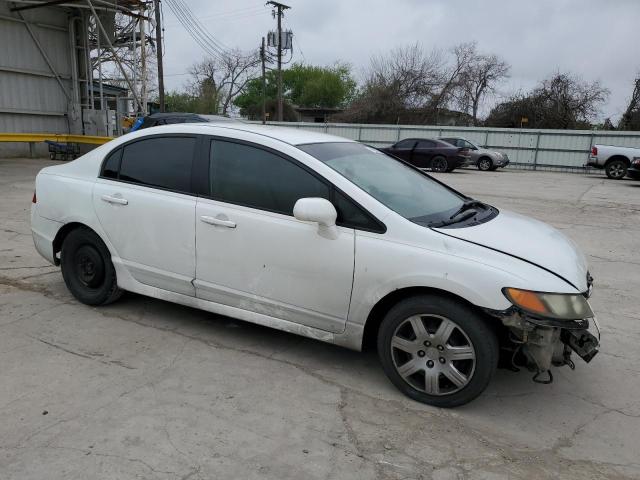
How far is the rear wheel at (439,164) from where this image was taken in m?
21.0

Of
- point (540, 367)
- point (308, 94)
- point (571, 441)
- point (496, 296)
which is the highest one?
point (308, 94)

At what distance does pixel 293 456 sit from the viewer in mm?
2678

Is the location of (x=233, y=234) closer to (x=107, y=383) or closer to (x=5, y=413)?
(x=107, y=383)

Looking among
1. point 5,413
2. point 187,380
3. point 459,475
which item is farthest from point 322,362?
point 5,413

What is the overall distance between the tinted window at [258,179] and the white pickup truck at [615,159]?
792 inches

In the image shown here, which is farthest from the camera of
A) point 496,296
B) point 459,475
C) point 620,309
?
point 620,309

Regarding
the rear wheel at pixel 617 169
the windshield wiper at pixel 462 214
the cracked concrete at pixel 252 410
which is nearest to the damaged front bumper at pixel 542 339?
the cracked concrete at pixel 252 410

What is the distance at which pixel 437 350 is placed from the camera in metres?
3.08

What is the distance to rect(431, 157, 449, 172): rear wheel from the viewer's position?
21000 mm

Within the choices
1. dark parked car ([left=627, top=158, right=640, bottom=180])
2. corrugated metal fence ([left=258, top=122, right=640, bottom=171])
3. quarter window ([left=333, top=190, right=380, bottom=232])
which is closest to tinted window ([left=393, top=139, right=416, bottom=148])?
corrugated metal fence ([left=258, top=122, right=640, bottom=171])

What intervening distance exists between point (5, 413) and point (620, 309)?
5092 millimetres

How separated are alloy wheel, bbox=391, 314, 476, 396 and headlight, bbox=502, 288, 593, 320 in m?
0.36

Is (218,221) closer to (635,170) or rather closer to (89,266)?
(89,266)

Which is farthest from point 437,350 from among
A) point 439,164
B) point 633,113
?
point 633,113
